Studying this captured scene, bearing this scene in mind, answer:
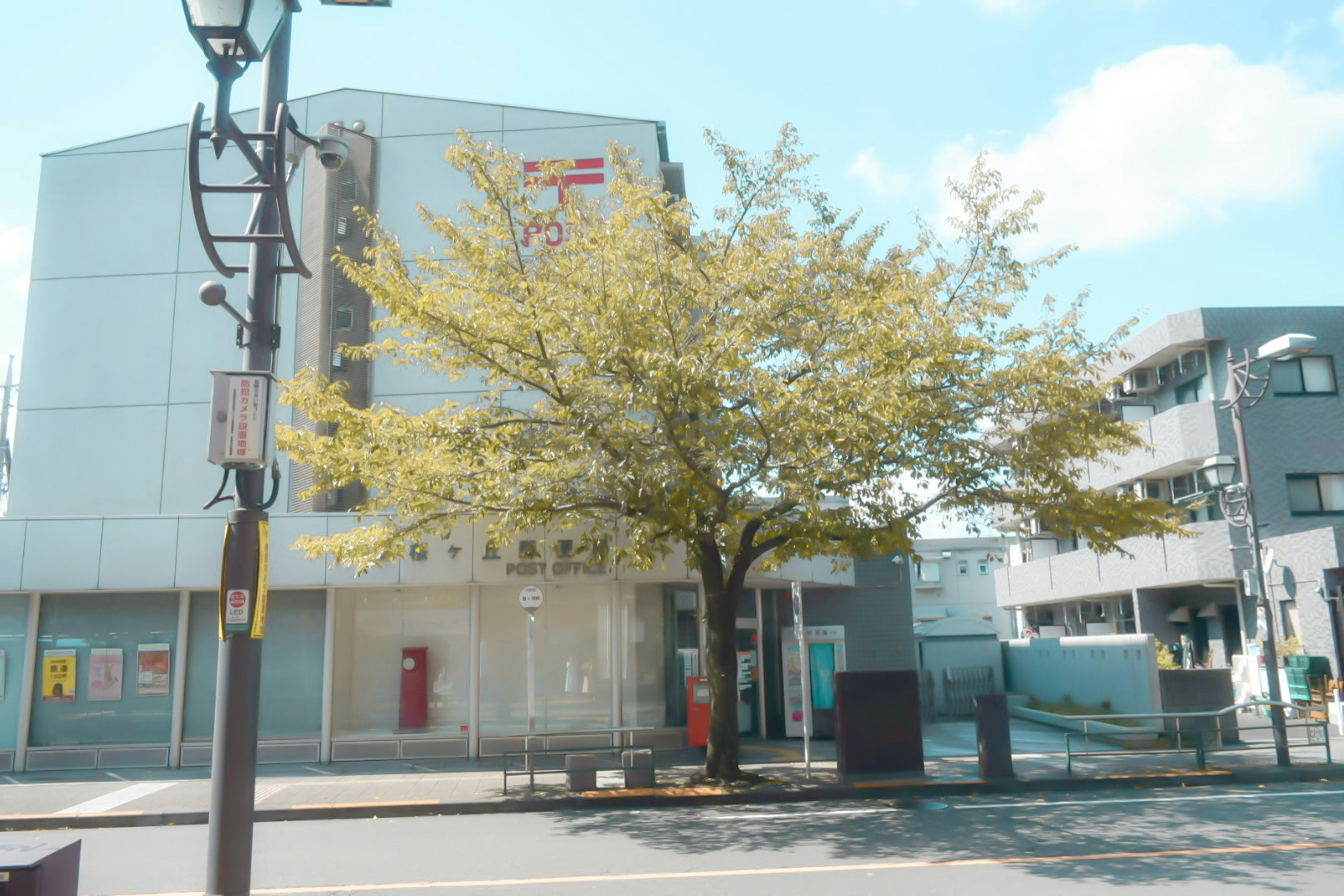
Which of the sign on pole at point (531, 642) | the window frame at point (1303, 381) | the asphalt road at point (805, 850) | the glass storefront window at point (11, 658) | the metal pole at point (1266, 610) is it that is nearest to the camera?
the asphalt road at point (805, 850)

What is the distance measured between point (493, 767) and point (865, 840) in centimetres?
753

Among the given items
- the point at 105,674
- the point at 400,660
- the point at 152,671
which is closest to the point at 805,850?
the point at 400,660

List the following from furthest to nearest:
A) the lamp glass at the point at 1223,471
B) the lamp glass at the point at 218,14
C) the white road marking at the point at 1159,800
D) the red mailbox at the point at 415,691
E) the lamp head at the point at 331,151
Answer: the red mailbox at the point at 415,691
the lamp glass at the point at 1223,471
the white road marking at the point at 1159,800
the lamp head at the point at 331,151
the lamp glass at the point at 218,14

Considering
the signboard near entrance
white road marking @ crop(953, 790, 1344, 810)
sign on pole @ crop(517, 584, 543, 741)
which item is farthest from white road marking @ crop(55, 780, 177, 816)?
white road marking @ crop(953, 790, 1344, 810)

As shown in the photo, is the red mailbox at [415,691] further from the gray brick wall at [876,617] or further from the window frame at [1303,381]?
the window frame at [1303,381]

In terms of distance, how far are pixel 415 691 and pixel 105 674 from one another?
203 inches

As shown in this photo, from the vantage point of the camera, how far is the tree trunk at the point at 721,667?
13.7 metres

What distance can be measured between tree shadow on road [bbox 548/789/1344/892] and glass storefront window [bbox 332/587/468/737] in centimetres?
547

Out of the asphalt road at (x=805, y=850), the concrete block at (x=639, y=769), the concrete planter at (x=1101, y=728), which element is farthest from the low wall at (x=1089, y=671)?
the concrete block at (x=639, y=769)

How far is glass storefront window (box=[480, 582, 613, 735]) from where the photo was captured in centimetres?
1709

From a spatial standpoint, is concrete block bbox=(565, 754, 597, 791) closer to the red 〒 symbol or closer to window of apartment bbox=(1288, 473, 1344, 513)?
the red 〒 symbol

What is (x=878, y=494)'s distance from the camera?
12242mm

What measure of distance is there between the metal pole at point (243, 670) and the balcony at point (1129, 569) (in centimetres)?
2091

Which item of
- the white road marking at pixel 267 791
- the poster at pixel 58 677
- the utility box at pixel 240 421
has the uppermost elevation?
the utility box at pixel 240 421
